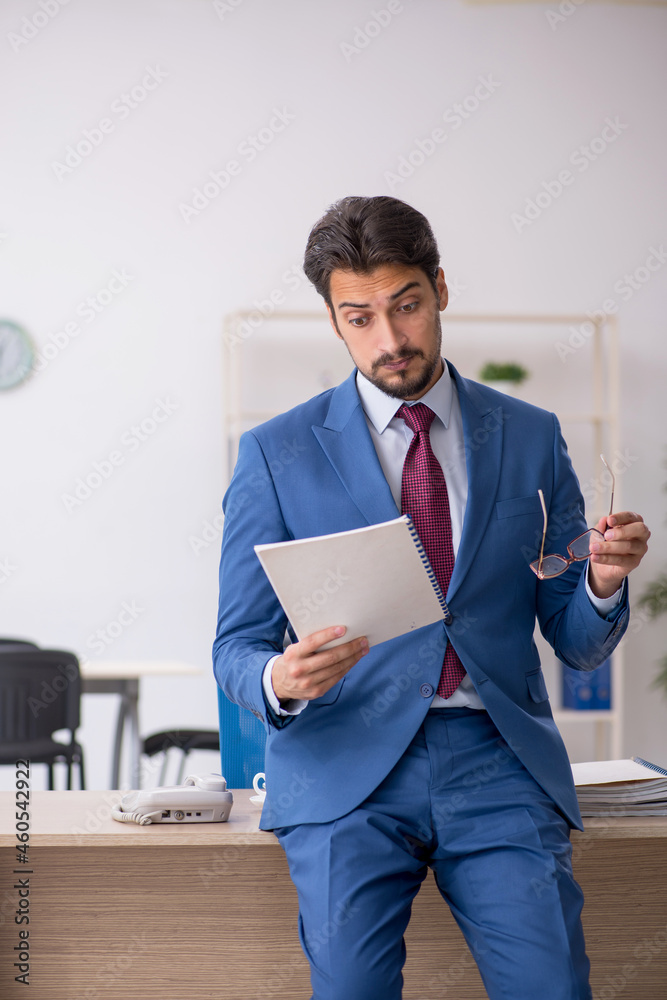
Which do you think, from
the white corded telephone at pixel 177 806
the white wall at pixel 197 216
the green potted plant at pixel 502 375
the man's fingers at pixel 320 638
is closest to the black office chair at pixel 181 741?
the white wall at pixel 197 216

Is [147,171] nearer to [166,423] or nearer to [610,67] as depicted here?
[166,423]

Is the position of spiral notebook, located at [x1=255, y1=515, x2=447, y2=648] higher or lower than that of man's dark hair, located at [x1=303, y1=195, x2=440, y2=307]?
lower

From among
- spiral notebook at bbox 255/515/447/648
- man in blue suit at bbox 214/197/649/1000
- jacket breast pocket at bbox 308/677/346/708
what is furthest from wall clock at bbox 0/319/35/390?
spiral notebook at bbox 255/515/447/648

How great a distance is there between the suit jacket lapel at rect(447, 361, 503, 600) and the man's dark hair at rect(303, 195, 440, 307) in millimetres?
208

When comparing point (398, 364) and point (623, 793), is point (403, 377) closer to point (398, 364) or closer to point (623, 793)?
point (398, 364)

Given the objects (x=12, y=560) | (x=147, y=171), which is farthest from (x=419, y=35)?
(x=12, y=560)

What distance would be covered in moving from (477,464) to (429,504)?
0.10 meters

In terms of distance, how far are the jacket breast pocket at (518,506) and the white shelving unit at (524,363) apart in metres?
2.64

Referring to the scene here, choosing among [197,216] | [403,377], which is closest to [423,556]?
[403,377]

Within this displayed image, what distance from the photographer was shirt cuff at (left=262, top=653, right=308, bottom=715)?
123 centimetres

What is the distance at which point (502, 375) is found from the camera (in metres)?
3.99

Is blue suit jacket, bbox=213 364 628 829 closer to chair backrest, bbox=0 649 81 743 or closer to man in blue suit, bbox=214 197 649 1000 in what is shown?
man in blue suit, bbox=214 197 649 1000

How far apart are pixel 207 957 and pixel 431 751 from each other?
1.70 ft

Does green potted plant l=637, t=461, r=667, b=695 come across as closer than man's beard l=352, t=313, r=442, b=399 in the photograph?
No
